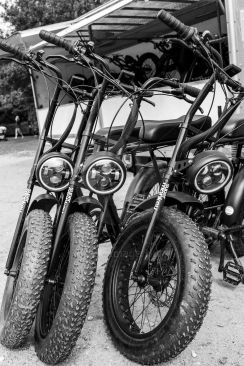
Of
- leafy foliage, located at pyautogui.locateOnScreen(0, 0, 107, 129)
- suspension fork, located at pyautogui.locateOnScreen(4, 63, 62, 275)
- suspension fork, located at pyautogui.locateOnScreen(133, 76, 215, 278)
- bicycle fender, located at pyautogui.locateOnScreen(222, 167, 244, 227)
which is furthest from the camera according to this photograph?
leafy foliage, located at pyautogui.locateOnScreen(0, 0, 107, 129)

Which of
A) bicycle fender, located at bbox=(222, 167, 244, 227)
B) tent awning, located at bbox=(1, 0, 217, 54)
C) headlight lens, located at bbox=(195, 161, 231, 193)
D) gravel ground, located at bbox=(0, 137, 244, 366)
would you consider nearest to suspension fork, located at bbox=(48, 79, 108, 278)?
gravel ground, located at bbox=(0, 137, 244, 366)

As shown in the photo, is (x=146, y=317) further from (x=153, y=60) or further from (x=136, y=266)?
(x=153, y=60)

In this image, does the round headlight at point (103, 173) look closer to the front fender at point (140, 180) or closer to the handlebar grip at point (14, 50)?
the handlebar grip at point (14, 50)

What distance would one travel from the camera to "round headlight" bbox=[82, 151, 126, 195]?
258 centimetres

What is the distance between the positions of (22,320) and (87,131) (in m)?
1.19

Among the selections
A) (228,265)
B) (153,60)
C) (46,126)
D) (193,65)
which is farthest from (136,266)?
(153,60)

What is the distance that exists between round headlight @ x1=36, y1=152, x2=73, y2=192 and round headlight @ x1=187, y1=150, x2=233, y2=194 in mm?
804

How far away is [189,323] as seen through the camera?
210 cm

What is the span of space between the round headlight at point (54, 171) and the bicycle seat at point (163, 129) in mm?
681

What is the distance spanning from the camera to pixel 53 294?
106 inches

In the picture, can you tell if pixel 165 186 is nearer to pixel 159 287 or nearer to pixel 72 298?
pixel 159 287

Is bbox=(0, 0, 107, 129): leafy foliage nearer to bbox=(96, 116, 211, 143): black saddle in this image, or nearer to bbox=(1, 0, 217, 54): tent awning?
bbox=(1, 0, 217, 54): tent awning

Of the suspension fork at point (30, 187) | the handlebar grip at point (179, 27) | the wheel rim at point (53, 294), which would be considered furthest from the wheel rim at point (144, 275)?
the handlebar grip at point (179, 27)

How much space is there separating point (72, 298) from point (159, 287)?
1.75ft
